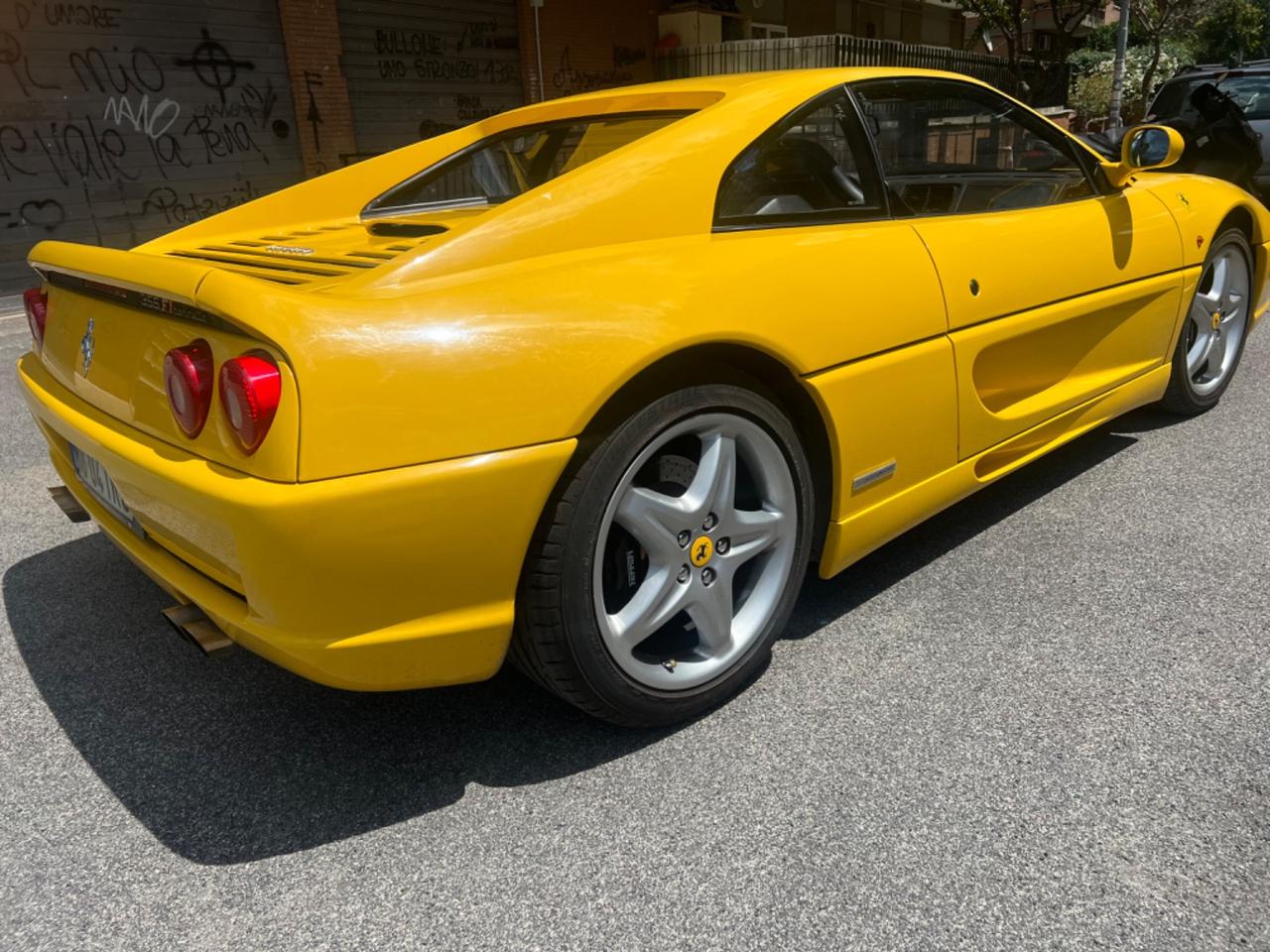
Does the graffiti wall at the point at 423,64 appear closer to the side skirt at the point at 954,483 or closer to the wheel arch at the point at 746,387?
the side skirt at the point at 954,483

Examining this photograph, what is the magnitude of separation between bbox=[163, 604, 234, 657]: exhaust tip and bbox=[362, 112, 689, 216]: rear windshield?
5.11 feet

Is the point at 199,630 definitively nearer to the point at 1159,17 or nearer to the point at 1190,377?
the point at 1190,377

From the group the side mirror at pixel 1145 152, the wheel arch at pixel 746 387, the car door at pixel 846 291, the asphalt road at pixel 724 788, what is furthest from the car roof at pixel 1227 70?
the wheel arch at pixel 746 387

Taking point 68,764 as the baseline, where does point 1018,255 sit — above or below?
above

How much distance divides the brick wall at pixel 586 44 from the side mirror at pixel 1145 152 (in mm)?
12424

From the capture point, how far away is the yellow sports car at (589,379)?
5.44ft

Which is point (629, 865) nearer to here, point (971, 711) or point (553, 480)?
point (553, 480)

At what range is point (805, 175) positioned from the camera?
2471 mm

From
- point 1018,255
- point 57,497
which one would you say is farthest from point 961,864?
point 57,497

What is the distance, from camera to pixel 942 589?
276 centimetres

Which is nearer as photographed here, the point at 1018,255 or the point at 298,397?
the point at 298,397

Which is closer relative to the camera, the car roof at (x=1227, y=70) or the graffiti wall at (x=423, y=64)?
the car roof at (x=1227, y=70)

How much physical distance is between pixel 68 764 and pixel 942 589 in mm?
2267

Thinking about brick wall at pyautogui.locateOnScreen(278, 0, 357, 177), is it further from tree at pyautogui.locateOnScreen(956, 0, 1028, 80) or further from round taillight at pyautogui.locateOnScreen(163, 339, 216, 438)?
tree at pyautogui.locateOnScreen(956, 0, 1028, 80)
